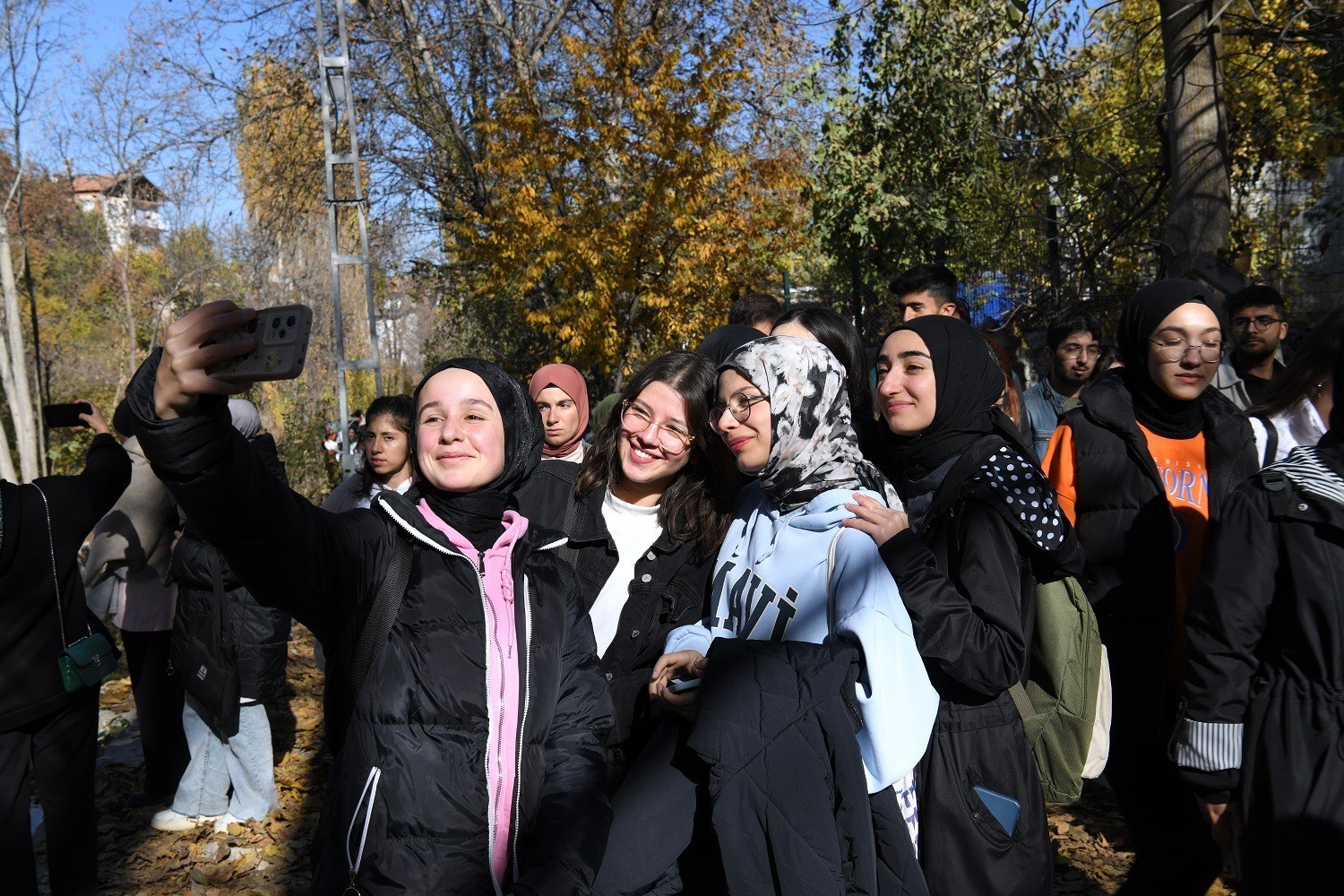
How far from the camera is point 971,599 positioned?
7.99 feet

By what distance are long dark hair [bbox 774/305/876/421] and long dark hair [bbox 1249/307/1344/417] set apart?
141 cm

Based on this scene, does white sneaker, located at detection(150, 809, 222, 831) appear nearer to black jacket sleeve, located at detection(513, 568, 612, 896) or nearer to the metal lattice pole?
black jacket sleeve, located at detection(513, 568, 612, 896)

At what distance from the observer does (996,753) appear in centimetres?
251

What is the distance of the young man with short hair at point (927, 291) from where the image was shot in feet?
16.4

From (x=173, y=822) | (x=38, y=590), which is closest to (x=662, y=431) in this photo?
(x=38, y=590)

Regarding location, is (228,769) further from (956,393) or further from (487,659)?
(956,393)

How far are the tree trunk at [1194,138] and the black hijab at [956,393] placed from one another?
13.9ft

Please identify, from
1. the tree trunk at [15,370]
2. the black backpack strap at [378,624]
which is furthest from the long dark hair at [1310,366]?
the tree trunk at [15,370]

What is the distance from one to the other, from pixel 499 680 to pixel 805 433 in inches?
39.7

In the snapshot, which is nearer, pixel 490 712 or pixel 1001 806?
pixel 490 712

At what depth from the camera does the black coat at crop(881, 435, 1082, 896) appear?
234 cm

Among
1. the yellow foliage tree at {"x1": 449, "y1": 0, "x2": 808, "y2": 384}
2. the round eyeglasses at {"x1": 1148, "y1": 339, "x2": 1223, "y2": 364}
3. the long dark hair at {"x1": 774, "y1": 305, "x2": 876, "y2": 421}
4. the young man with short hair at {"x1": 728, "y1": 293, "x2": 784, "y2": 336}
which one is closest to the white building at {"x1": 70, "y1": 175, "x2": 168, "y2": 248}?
the yellow foliage tree at {"x1": 449, "y1": 0, "x2": 808, "y2": 384}

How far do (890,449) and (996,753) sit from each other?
94 cm

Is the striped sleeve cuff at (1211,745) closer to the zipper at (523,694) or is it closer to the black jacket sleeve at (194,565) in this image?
the zipper at (523,694)
